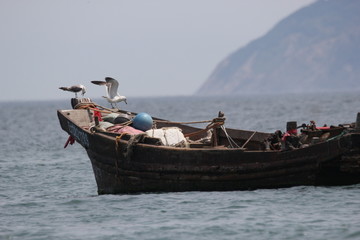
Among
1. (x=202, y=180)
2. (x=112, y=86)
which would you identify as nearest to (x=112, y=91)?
(x=112, y=86)

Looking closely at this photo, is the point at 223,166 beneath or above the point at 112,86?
beneath

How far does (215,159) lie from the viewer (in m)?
17.2

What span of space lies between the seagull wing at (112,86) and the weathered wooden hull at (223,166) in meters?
3.58

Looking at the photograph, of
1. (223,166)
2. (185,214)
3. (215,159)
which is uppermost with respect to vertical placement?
(215,159)

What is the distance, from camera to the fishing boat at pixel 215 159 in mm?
16875

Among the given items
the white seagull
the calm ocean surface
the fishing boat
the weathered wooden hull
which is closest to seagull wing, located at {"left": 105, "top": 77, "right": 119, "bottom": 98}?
the white seagull

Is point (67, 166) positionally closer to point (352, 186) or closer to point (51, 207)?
point (51, 207)

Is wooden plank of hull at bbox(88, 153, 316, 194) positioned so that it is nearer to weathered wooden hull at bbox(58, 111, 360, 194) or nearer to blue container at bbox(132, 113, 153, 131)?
weathered wooden hull at bbox(58, 111, 360, 194)

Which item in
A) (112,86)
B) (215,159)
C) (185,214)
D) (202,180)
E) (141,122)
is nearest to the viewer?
(185,214)

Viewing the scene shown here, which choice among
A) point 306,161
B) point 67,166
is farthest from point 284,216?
point 67,166

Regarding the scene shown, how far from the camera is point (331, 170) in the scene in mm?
17062

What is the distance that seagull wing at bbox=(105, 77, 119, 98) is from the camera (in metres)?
22.0

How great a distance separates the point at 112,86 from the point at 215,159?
5866mm

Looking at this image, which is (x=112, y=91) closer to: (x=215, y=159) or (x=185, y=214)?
(x=215, y=159)
